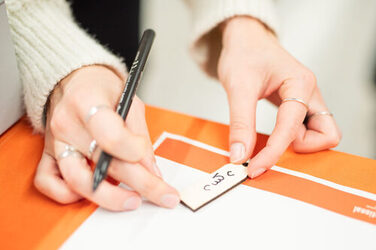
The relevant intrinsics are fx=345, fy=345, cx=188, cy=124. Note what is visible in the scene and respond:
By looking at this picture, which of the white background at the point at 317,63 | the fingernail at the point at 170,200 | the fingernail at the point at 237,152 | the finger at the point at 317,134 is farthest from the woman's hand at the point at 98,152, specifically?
the white background at the point at 317,63

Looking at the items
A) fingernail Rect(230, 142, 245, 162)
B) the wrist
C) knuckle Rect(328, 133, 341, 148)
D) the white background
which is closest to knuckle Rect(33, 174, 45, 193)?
the wrist

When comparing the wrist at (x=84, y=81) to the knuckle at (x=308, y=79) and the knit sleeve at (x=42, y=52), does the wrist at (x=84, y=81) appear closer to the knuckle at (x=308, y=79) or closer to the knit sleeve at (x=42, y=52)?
the knit sleeve at (x=42, y=52)

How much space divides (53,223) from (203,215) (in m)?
0.16

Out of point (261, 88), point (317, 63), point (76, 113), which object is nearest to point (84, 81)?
point (76, 113)

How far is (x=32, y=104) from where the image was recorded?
1.62 feet

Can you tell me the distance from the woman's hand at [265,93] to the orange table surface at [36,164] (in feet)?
0.10

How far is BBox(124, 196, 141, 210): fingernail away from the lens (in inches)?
A: 14.7

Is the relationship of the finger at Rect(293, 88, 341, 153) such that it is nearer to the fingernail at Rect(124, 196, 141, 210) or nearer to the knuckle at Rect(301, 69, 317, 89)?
the knuckle at Rect(301, 69, 317, 89)

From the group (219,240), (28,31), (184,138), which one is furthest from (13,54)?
(219,240)

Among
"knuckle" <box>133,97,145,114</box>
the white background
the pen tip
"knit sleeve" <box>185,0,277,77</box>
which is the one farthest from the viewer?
the white background

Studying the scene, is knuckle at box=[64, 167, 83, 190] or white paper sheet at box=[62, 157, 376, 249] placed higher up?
knuckle at box=[64, 167, 83, 190]

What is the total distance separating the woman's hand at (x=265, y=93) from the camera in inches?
18.4

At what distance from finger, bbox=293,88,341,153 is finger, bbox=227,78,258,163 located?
0.22 feet

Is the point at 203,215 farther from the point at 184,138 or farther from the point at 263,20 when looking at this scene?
the point at 263,20
